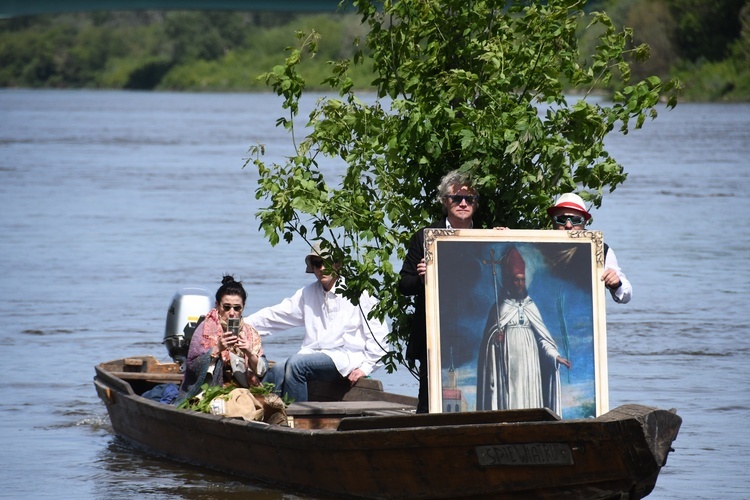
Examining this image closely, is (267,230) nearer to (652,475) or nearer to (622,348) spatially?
(652,475)

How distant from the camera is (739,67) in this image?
71.9 m

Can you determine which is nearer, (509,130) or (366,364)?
(509,130)

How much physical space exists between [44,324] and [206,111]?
6187 centimetres

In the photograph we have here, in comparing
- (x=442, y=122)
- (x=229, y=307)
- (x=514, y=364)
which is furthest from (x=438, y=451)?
(x=442, y=122)

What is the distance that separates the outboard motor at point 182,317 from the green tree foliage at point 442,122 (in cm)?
291

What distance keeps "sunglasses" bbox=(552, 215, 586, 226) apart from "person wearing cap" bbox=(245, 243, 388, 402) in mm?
Answer: 2214

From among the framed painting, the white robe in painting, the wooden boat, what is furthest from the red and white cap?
the wooden boat

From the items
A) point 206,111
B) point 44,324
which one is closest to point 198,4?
point 206,111

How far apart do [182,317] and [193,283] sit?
819 centimetres

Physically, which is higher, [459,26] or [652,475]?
[459,26]

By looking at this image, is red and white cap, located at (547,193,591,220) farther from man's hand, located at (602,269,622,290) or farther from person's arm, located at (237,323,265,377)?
person's arm, located at (237,323,265,377)

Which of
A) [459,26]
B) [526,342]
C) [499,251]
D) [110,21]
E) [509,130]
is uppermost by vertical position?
[110,21]

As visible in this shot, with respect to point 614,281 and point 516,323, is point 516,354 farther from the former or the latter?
point 614,281

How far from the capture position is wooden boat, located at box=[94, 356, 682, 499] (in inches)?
288
